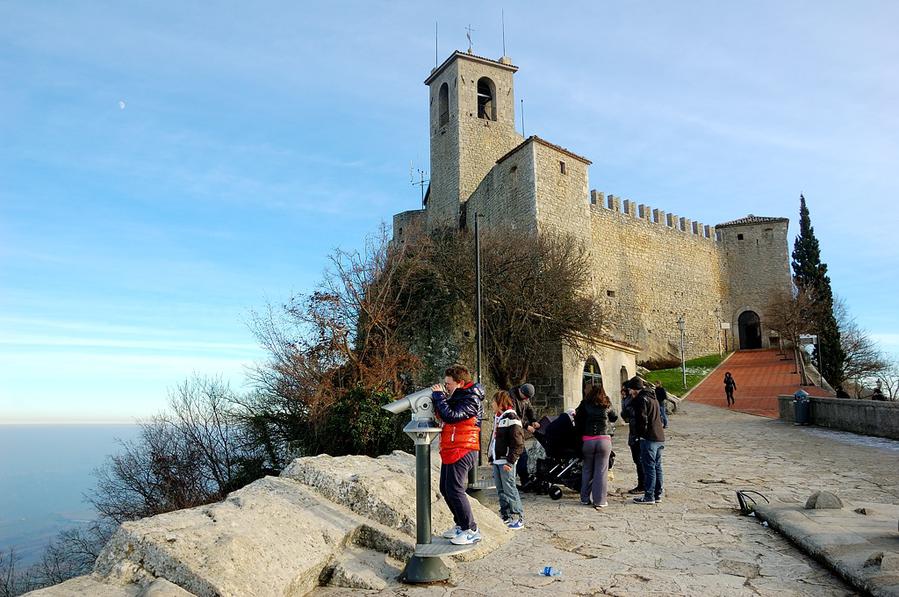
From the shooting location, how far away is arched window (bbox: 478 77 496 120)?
34906 mm

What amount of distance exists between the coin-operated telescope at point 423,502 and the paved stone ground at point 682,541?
11 centimetres

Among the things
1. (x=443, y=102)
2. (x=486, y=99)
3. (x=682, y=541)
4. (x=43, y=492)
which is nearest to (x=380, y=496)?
(x=682, y=541)

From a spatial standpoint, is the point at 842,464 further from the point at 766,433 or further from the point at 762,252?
the point at 762,252

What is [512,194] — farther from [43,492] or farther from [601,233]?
[43,492]

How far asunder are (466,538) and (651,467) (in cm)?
369

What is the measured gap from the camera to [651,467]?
755 cm

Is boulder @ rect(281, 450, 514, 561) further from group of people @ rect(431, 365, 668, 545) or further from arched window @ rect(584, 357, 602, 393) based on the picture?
arched window @ rect(584, 357, 602, 393)

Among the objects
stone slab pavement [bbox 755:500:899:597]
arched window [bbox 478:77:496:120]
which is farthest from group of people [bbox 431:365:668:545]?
arched window [bbox 478:77:496:120]

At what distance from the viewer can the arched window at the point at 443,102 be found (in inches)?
1375

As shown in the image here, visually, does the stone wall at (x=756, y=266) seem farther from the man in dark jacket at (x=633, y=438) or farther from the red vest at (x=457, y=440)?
the red vest at (x=457, y=440)

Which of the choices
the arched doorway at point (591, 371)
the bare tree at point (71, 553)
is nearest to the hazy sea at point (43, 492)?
the bare tree at point (71, 553)

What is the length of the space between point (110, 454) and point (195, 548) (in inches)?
876

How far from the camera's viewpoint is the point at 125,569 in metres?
3.62

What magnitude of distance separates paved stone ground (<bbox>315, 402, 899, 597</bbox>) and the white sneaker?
0.25 meters
